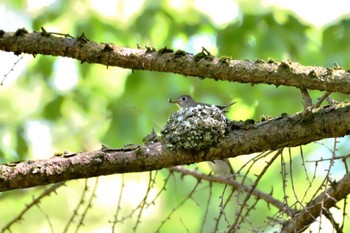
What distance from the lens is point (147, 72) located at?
7.59 m

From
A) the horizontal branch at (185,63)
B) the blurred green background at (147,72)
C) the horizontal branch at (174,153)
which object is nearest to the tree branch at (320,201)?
the horizontal branch at (174,153)

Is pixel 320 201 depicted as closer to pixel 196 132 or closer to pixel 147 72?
pixel 196 132

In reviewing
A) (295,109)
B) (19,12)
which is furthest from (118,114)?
(19,12)

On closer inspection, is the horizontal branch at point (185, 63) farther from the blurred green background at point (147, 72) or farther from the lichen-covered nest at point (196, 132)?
the blurred green background at point (147, 72)

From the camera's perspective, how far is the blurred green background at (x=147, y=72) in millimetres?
7078

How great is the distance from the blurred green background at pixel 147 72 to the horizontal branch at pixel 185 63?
279cm

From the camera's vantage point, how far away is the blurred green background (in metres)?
7.08

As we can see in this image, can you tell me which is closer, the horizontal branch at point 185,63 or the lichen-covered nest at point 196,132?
the horizontal branch at point 185,63

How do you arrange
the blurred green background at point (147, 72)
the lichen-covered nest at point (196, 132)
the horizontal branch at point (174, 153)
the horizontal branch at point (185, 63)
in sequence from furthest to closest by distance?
the blurred green background at point (147, 72) < the lichen-covered nest at point (196, 132) < the horizontal branch at point (185, 63) < the horizontal branch at point (174, 153)

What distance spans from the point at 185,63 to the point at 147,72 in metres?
4.19

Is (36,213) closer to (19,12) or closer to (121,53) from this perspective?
(19,12)

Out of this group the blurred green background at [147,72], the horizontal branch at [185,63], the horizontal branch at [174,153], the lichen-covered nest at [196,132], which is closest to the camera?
the horizontal branch at [174,153]

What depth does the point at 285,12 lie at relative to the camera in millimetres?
7355

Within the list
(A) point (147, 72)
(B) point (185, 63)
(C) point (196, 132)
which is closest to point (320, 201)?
(C) point (196, 132)
